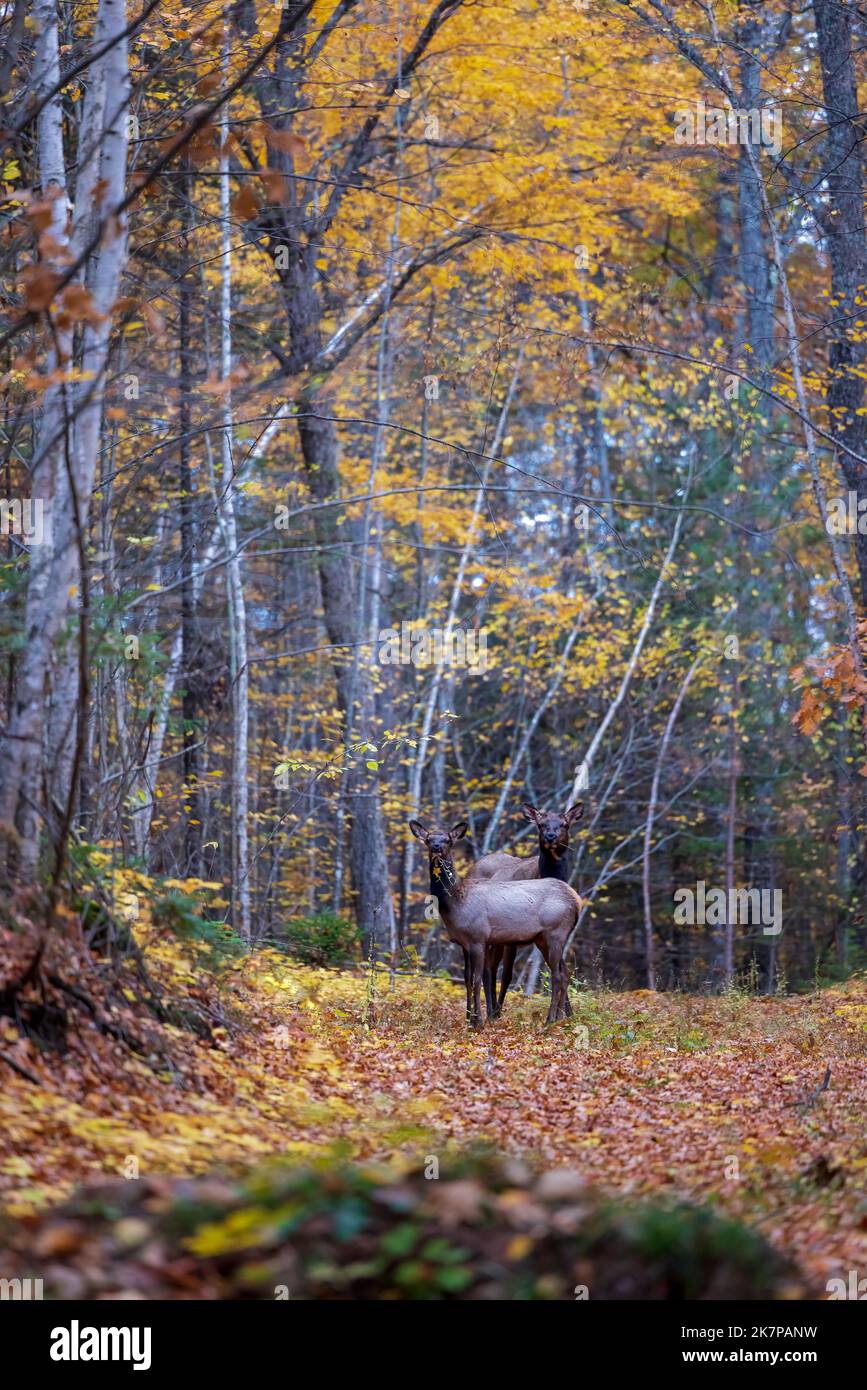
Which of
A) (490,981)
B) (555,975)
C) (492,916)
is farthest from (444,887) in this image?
(555,975)

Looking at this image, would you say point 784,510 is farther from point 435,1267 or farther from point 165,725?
point 435,1267

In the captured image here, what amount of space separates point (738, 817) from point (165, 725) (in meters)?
13.3

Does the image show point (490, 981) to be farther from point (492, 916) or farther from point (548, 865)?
point (548, 865)

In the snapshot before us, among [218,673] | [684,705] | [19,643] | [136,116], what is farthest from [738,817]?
[19,643]

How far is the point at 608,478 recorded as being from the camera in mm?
27844

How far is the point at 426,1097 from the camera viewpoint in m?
9.91

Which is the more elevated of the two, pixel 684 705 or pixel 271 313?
pixel 271 313

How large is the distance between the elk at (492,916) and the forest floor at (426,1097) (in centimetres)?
43

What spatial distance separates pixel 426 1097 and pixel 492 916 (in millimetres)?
3801

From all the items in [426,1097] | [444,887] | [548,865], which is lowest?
[426,1097]

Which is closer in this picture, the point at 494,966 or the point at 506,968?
the point at 494,966

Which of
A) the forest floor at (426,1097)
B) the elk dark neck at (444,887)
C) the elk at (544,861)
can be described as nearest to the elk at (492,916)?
the elk dark neck at (444,887)

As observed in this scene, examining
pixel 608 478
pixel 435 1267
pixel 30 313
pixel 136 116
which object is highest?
pixel 608 478

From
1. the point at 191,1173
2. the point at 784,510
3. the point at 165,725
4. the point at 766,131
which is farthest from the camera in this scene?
the point at 784,510
